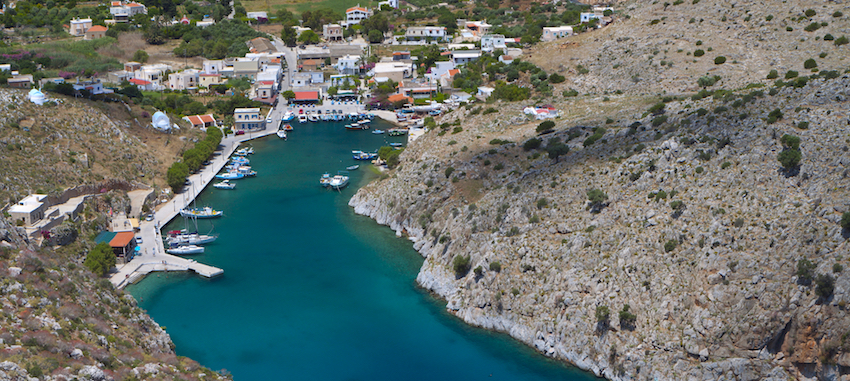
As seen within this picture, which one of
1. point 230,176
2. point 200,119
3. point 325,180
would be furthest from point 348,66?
point 325,180

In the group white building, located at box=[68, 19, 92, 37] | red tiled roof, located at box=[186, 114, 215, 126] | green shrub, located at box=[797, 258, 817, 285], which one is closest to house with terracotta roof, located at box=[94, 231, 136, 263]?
red tiled roof, located at box=[186, 114, 215, 126]

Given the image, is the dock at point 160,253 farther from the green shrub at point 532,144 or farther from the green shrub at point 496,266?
the green shrub at point 532,144

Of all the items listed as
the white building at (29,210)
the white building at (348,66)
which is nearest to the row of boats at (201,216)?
the white building at (29,210)

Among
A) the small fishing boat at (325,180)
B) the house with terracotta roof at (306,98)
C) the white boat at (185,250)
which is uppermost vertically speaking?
the white boat at (185,250)

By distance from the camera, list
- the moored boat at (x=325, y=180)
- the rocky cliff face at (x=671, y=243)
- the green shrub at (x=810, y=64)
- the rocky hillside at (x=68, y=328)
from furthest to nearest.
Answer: the moored boat at (x=325, y=180)
the green shrub at (x=810, y=64)
the rocky cliff face at (x=671, y=243)
the rocky hillside at (x=68, y=328)

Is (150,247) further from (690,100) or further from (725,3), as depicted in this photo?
(725,3)

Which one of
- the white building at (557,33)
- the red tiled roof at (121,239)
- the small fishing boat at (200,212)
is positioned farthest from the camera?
the white building at (557,33)
